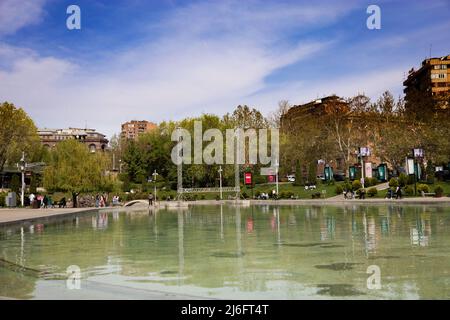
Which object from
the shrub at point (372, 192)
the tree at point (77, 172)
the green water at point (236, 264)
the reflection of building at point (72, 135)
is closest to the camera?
the green water at point (236, 264)

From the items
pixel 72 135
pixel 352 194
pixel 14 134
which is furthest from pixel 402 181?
pixel 72 135

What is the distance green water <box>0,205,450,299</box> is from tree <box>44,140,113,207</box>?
26387 millimetres

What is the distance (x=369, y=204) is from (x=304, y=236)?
2458 centimetres

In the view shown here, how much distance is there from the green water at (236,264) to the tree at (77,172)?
86.6 ft

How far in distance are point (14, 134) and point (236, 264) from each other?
5825 cm

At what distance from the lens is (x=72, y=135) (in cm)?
15350

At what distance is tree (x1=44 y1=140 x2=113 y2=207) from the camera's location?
44125mm

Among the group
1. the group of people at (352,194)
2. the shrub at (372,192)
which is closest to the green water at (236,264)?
the group of people at (352,194)

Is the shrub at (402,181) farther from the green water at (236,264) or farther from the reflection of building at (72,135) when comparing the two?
the reflection of building at (72,135)

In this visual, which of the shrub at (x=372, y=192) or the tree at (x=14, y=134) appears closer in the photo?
the shrub at (x=372, y=192)

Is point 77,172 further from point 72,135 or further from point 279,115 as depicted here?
point 72,135

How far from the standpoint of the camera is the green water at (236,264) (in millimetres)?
7922

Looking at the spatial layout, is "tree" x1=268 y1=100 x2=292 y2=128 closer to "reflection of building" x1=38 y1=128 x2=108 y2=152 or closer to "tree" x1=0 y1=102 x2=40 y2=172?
"tree" x1=0 y1=102 x2=40 y2=172
